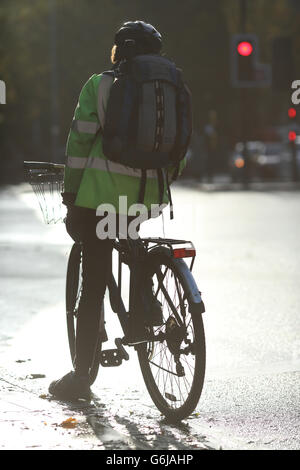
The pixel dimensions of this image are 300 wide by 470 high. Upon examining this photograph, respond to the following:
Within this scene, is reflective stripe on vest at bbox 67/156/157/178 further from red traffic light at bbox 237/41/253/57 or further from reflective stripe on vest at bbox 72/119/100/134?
red traffic light at bbox 237/41/253/57

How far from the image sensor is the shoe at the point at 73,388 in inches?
222

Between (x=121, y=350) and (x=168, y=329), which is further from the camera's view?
(x=121, y=350)

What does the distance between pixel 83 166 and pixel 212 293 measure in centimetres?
478

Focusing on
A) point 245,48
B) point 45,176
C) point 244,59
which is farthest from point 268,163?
point 45,176

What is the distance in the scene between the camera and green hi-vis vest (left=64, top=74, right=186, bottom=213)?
5.30 meters

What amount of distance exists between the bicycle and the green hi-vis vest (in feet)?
0.90

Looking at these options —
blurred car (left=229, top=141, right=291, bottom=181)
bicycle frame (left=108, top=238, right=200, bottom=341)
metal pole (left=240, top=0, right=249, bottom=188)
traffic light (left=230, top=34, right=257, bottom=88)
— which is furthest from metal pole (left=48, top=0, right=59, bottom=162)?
bicycle frame (left=108, top=238, right=200, bottom=341)

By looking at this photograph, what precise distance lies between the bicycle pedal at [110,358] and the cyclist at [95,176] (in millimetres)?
315

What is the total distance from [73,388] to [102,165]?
1.10 m

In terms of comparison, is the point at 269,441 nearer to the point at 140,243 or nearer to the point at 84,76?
the point at 140,243

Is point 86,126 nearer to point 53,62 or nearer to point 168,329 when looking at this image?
point 168,329

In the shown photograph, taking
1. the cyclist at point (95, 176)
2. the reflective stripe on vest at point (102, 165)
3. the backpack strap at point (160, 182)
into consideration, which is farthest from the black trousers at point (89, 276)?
the backpack strap at point (160, 182)

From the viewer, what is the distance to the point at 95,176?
5328mm

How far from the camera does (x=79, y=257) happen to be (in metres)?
6.04
